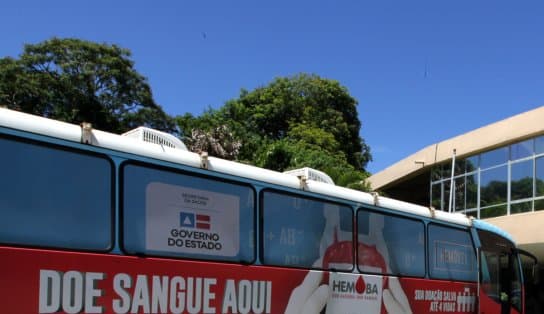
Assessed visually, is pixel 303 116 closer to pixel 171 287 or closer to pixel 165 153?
pixel 165 153

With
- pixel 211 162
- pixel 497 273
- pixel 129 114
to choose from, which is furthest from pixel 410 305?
pixel 129 114

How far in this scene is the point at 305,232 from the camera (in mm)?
6793

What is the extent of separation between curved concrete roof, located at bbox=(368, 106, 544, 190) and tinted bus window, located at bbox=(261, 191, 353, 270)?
15.5m

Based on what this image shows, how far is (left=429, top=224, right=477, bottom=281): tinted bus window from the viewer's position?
888 cm

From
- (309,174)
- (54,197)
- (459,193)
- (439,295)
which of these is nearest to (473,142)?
(459,193)

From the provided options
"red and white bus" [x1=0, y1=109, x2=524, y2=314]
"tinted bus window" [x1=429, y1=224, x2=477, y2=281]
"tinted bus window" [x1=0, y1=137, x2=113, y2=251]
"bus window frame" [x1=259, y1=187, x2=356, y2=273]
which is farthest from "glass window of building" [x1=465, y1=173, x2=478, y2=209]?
"tinted bus window" [x1=0, y1=137, x2=113, y2=251]

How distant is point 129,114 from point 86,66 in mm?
3358

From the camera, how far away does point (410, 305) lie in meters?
8.20

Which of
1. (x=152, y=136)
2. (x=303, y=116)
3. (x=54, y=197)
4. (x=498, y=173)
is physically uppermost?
(x=303, y=116)

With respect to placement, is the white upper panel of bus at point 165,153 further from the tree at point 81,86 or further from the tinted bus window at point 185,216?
the tree at point 81,86

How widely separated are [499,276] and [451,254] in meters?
1.65

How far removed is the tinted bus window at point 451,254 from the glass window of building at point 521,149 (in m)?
12.9

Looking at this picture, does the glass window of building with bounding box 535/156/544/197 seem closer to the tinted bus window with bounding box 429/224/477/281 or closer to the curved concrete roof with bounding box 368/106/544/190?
the curved concrete roof with bounding box 368/106/544/190

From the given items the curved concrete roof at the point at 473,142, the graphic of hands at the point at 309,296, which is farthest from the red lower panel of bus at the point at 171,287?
the curved concrete roof at the point at 473,142
